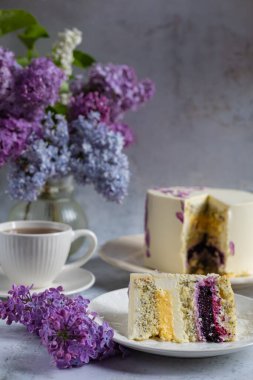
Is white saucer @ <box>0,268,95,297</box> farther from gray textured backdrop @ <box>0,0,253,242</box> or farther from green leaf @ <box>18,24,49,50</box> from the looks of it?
green leaf @ <box>18,24,49,50</box>

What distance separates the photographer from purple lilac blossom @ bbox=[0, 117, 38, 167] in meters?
1.43

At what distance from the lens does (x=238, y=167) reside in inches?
80.4

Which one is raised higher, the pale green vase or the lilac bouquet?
the lilac bouquet

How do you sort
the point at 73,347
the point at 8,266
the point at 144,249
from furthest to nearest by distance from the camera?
the point at 144,249, the point at 8,266, the point at 73,347

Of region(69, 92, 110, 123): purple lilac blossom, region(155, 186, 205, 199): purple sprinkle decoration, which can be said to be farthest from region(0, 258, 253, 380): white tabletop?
region(69, 92, 110, 123): purple lilac blossom

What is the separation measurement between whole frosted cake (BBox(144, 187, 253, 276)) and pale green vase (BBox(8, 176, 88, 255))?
19 cm

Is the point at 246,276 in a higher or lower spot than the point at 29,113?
lower

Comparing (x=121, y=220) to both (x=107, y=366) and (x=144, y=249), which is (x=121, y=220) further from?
(x=107, y=366)

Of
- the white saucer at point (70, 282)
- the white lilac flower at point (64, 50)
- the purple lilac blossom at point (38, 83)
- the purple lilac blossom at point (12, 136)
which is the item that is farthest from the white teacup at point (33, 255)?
the white lilac flower at point (64, 50)

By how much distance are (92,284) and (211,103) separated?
0.78 m

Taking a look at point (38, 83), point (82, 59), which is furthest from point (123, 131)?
point (38, 83)

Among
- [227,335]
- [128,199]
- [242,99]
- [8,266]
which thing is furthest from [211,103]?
[227,335]

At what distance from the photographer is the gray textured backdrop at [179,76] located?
1972mm

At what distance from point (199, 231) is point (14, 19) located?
659 millimetres
